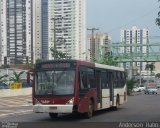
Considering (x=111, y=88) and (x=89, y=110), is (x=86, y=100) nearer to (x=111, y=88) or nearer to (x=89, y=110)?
Answer: (x=89, y=110)

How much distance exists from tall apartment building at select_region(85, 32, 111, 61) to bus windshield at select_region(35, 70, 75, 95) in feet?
211

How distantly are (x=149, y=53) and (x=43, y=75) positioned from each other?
209 ft

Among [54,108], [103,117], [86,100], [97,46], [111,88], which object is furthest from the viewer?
[97,46]

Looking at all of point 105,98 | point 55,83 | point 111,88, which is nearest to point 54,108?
point 55,83

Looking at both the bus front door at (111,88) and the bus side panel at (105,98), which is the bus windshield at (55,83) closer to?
the bus side panel at (105,98)

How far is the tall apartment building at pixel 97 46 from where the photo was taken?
86.8 metres

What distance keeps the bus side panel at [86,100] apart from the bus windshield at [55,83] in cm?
83

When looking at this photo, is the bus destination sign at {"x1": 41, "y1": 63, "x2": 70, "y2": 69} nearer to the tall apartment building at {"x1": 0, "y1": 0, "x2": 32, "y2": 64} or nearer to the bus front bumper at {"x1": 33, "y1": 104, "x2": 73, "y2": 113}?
the bus front bumper at {"x1": 33, "y1": 104, "x2": 73, "y2": 113}

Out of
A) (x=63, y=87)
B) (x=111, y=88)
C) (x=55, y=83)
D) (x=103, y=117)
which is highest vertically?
(x=55, y=83)

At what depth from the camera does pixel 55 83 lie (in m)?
19.8

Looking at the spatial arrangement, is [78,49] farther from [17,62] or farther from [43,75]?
[43,75]

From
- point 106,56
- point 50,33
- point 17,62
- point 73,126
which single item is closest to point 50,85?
point 73,126

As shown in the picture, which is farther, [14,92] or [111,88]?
[14,92]

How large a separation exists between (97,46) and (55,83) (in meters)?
78.6
